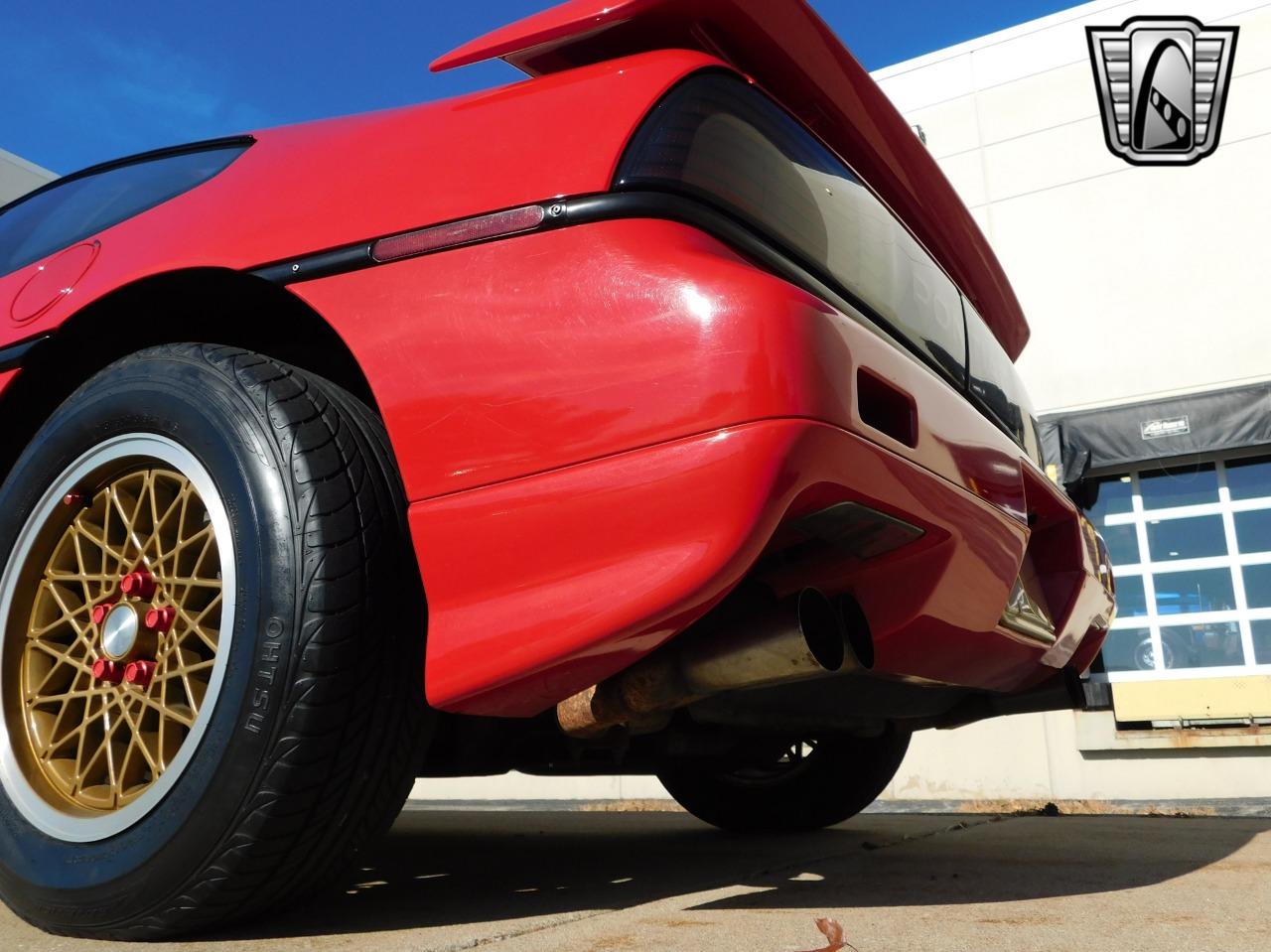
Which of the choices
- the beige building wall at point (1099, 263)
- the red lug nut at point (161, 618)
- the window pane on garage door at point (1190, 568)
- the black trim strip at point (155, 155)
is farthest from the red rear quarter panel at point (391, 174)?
the window pane on garage door at point (1190, 568)

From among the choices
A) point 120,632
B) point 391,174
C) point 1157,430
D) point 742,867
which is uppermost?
point 1157,430

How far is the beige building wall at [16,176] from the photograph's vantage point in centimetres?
804

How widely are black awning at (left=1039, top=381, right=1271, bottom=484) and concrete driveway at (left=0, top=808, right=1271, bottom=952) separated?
370cm

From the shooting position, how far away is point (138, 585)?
153cm

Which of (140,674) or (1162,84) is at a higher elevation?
(1162,84)

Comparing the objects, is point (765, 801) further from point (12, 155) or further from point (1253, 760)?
point (12, 155)

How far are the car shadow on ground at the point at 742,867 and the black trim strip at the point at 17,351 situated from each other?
3.39 ft

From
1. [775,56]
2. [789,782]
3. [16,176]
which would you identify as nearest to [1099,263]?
[789,782]

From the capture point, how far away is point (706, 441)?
119 centimetres

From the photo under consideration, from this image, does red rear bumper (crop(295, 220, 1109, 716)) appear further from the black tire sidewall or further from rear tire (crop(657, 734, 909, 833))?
rear tire (crop(657, 734, 909, 833))

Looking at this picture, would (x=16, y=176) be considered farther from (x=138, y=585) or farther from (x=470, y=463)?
(x=470, y=463)

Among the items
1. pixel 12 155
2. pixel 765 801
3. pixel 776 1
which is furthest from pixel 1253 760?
pixel 12 155

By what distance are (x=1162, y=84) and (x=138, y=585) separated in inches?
305

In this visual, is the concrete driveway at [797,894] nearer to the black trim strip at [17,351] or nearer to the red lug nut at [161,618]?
the red lug nut at [161,618]
